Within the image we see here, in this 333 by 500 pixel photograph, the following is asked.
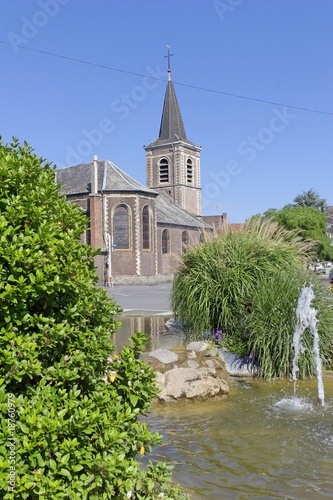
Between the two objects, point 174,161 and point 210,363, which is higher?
point 174,161

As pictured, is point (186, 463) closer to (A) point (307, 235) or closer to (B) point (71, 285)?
(B) point (71, 285)

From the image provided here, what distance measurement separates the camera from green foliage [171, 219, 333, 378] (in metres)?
7.42

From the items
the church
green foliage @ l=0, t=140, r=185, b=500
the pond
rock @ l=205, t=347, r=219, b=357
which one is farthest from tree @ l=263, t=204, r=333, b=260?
green foliage @ l=0, t=140, r=185, b=500

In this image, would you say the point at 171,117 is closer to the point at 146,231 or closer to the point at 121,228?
the point at 146,231

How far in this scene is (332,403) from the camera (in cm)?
632

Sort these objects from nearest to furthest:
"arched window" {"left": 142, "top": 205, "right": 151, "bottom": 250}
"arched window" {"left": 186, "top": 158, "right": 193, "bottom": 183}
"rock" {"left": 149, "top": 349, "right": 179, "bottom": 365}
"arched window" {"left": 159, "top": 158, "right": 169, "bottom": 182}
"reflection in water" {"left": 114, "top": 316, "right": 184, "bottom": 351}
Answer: "rock" {"left": 149, "top": 349, "right": 179, "bottom": 365}
"reflection in water" {"left": 114, "top": 316, "right": 184, "bottom": 351}
"arched window" {"left": 142, "top": 205, "right": 151, "bottom": 250}
"arched window" {"left": 159, "top": 158, "right": 169, "bottom": 182}
"arched window" {"left": 186, "top": 158, "right": 193, "bottom": 183}

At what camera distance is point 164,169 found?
215 feet

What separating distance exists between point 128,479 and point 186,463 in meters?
2.13

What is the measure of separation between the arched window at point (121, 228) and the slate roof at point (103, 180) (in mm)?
1972

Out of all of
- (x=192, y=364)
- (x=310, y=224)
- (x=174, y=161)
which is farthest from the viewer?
(x=174, y=161)

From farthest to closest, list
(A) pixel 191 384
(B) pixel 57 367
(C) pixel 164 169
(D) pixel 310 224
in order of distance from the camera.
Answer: (C) pixel 164 169, (D) pixel 310 224, (A) pixel 191 384, (B) pixel 57 367

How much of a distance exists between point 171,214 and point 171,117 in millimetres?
15695

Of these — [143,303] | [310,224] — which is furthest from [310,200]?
[143,303]

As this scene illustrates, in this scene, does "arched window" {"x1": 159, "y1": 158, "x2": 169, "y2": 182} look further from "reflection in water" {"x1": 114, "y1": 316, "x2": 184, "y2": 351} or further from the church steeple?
"reflection in water" {"x1": 114, "y1": 316, "x2": 184, "y2": 351}
